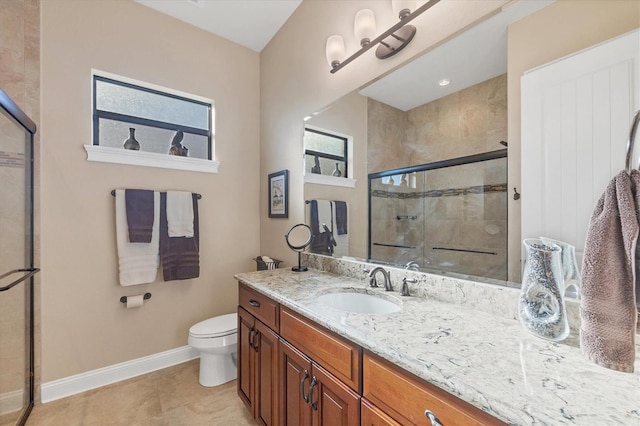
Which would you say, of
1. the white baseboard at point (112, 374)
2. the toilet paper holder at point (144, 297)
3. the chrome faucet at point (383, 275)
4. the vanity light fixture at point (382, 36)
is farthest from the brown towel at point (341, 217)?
the white baseboard at point (112, 374)

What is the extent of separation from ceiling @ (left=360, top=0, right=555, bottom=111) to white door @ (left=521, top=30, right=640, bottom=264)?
19 centimetres

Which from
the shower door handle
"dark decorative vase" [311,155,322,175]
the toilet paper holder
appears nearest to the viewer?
the shower door handle

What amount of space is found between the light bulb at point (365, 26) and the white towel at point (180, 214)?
1821mm

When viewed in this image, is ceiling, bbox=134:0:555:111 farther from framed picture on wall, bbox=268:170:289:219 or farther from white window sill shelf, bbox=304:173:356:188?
framed picture on wall, bbox=268:170:289:219

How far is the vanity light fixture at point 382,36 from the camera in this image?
53.6 inches

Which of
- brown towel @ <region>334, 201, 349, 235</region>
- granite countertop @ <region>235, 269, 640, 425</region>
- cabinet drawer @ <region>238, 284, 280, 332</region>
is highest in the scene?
brown towel @ <region>334, 201, 349, 235</region>

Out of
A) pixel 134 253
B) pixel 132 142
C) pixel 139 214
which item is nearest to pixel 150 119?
pixel 132 142

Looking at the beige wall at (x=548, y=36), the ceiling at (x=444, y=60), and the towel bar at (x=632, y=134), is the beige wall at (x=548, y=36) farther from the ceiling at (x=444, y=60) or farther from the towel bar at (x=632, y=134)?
the towel bar at (x=632, y=134)

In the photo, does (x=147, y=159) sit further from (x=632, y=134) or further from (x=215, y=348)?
(x=632, y=134)

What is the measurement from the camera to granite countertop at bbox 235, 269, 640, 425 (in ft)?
1.78

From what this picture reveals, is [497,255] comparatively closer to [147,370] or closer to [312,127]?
[312,127]

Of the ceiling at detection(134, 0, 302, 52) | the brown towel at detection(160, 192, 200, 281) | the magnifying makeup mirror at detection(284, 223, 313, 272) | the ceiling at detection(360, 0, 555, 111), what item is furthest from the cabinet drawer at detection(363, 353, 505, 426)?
the ceiling at detection(134, 0, 302, 52)

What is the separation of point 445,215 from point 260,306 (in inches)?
42.8

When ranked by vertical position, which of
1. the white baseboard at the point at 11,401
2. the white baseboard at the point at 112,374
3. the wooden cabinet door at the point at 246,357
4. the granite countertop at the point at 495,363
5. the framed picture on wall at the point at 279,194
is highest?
the framed picture on wall at the point at 279,194
